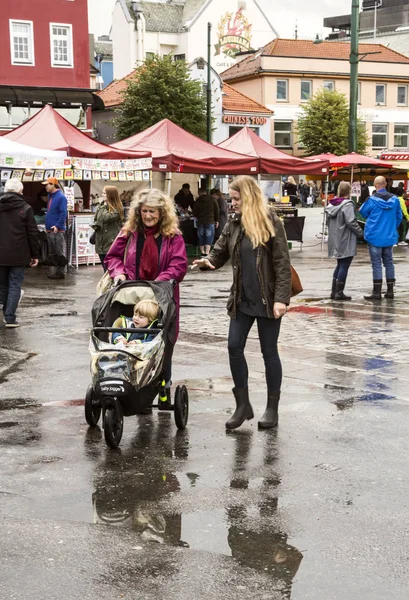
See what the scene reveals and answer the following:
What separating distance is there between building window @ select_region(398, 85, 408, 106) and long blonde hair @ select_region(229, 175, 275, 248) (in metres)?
72.2

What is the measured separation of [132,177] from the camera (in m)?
21.8

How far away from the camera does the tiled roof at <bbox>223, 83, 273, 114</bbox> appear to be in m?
64.3

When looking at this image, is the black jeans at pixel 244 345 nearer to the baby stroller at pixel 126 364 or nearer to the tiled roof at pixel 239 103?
the baby stroller at pixel 126 364

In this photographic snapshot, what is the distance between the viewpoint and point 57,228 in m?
18.8

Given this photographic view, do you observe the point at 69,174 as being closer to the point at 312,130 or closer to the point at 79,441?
the point at 79,441

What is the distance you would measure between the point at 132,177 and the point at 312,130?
46.0 m

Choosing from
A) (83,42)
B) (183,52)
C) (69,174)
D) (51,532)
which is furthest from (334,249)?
(183,52)

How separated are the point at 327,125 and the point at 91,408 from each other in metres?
60.5

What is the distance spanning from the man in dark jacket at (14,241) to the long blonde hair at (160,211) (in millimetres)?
5155

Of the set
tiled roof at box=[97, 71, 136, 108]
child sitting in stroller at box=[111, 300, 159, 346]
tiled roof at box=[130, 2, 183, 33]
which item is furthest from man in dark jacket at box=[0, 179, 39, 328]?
tiled roof at box=[130, 2, 183, 33]

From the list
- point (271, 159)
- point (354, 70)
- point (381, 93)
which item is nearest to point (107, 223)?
point (271, 159)

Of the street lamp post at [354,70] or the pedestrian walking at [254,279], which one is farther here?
the street lamp post at [354,70]

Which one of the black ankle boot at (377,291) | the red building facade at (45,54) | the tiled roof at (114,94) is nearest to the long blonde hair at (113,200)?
the black ankle boot at (377,291)

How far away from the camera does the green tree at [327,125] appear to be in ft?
213
